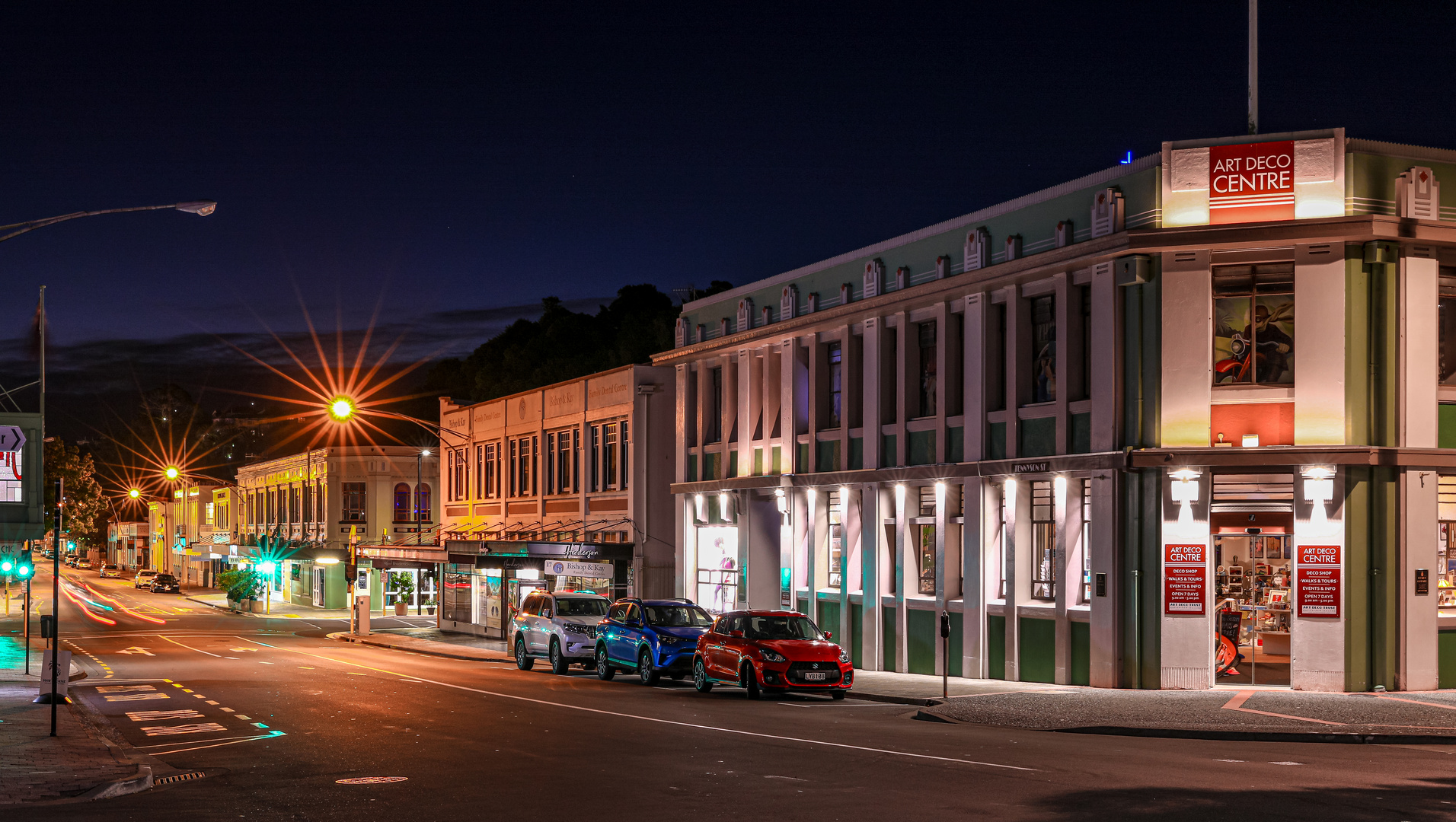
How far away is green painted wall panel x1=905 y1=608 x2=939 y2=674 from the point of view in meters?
29.5

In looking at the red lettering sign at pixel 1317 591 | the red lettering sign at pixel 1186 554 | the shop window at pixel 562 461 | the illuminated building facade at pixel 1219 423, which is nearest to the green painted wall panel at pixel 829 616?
the illuminated building facade at pixel 1219 423

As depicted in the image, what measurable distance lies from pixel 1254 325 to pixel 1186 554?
3.96 meters

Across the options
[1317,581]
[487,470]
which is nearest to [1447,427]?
[1317,581]

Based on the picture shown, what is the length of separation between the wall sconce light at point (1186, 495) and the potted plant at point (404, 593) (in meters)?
50.9

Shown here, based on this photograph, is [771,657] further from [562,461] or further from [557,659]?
[562,461]

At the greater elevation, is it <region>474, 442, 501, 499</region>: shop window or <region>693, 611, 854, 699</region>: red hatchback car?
<region>474, 442, 501, 499</region>: shop window

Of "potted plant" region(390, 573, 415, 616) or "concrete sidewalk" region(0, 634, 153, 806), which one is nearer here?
"concrete sidewalk" region(0, 634, 153, 806)

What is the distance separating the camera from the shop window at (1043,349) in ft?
88.2

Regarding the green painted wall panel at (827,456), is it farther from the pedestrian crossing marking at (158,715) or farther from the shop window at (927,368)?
the pedestrian crossing marking at (158,715)

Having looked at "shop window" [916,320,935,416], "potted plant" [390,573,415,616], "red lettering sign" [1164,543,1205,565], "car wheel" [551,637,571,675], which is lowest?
"potted plant" [390,573,415,616]

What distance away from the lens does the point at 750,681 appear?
24688 mm

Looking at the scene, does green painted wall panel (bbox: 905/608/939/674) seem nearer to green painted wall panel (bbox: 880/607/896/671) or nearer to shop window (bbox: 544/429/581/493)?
green painted wall panel (bbox: 880/607/896/671)

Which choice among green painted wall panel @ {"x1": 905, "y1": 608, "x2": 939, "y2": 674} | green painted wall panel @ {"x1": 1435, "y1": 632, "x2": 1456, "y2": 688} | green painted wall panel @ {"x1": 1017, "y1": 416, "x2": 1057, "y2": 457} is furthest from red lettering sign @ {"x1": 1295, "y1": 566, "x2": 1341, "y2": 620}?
green painted wall panel @ {"x1": 905, "y1": 608, "x2": 939, "y2": 674}

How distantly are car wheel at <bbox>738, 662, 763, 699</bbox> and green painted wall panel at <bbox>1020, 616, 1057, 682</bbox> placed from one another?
539 centimetres
